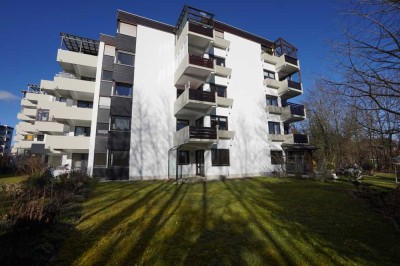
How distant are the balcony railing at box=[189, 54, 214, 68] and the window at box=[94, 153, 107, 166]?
526 inches

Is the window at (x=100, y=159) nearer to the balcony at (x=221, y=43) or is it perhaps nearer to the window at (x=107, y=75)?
the window at (x=107, y=75)

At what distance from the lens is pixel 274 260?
5.20m

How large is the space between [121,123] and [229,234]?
57.4 feet

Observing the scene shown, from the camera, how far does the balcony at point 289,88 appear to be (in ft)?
91.7

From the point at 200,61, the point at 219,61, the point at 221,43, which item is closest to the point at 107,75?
the point at 200,61

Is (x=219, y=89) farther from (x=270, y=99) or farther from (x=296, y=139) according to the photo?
(x=296, y=139)

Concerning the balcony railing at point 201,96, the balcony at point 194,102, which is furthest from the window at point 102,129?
the balcony railing at point 201,96

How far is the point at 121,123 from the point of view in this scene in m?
21.1

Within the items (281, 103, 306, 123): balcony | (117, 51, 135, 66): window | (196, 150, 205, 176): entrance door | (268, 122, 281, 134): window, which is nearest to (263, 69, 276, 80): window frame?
(281, 103, 306, 123): balcony

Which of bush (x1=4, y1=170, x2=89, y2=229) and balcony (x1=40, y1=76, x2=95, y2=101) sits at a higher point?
balcony (x1=40, y1=76, x2=95, y2=101)

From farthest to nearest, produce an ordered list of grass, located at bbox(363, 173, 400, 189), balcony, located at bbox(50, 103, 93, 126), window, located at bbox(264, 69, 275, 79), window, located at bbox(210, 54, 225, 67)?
window, located at bbox(264, 69, 275, 79), window, located at bbox(210, 54, 225, 67), balcony, located at bbox(50, 103, 93, 126), grass, located at bbox(363, 173, 400, 189)

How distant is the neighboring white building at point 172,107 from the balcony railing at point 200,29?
0.12 meters

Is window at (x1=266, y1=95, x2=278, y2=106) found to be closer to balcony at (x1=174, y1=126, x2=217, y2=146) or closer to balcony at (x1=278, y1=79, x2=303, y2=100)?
balcony at (x1=278, y1=79, x2=303, y2=100)

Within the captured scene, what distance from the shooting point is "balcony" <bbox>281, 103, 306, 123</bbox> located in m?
A: 27.0
